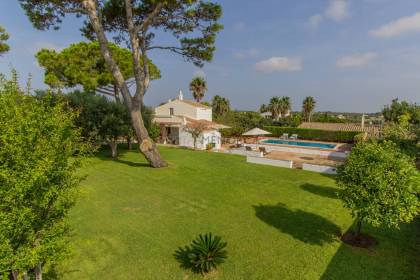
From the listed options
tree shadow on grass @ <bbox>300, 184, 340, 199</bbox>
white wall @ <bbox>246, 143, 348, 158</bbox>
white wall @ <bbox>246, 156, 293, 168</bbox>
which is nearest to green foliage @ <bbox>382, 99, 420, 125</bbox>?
white wall @ <bbox>246, 143, 348, 158</bbox>

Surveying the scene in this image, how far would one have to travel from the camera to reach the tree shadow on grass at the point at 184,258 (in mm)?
6965

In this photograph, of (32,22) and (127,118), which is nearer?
(32,22)

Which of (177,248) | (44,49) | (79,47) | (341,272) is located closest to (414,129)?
(341,272)

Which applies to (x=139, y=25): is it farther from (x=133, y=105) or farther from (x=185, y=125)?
(x=185, y=125)

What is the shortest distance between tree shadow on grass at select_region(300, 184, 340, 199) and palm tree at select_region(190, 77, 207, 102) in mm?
44060

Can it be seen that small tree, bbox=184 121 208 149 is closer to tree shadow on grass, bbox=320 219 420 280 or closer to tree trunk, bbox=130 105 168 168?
tree trunk, bbox=130 105 168 168

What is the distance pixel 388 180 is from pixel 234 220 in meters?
5.63

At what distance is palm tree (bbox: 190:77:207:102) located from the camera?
55344 mm

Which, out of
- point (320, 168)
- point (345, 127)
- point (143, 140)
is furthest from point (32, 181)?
point (345, 127)

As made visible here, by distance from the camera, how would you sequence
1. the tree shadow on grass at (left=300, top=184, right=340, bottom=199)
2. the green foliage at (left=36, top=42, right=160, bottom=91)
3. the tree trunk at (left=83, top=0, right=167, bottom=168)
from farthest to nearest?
1. the green foliage at (left=36, top=42, right=160, bottom=91)
2. the tree trunk at (left=83, top=0, right=167, bottom=168)
3. the tree shadow on grass at (left=300, top=184, right=340, bottom=199)

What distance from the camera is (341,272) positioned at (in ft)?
22.3

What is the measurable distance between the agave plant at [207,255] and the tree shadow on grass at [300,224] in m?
3.14

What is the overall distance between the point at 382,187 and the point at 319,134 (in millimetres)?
35931

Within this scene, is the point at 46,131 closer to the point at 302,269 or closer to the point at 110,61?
the point at 302,269
